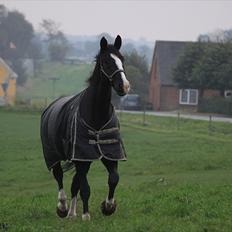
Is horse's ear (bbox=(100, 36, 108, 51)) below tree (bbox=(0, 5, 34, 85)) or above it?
below

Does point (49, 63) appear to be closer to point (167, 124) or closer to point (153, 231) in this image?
point (167, 124)

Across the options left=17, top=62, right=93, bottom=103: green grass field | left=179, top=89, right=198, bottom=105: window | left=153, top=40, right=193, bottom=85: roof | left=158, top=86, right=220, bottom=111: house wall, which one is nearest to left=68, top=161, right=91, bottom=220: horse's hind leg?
left=179, top=89, right=198, bottom=105: window

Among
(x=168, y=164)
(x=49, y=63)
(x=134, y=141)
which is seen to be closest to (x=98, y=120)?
(x=168, y=164)

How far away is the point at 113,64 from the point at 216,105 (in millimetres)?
56079

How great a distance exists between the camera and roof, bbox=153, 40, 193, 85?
8194 cm

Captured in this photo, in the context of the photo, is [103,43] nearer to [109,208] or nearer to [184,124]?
[109,208]

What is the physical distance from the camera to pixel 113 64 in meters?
9.48

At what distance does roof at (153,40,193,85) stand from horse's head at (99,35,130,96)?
234 ft

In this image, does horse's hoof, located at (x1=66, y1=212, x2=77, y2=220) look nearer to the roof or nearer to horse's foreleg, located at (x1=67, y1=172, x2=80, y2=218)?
horse's foreleg, located at (x1=67, y1=172, x2=80, y2=218)

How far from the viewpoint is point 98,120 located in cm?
993

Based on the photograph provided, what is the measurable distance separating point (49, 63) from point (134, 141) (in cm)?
13093

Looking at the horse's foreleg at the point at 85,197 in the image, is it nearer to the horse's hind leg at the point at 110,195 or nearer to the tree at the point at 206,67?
the horse's hind leg at the point at 110,195

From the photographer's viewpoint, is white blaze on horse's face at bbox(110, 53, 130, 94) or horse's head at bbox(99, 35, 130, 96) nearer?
white blaze on horse's face at bbox(110, 53, 130, 94)

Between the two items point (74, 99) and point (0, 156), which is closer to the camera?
point (74, 99)
